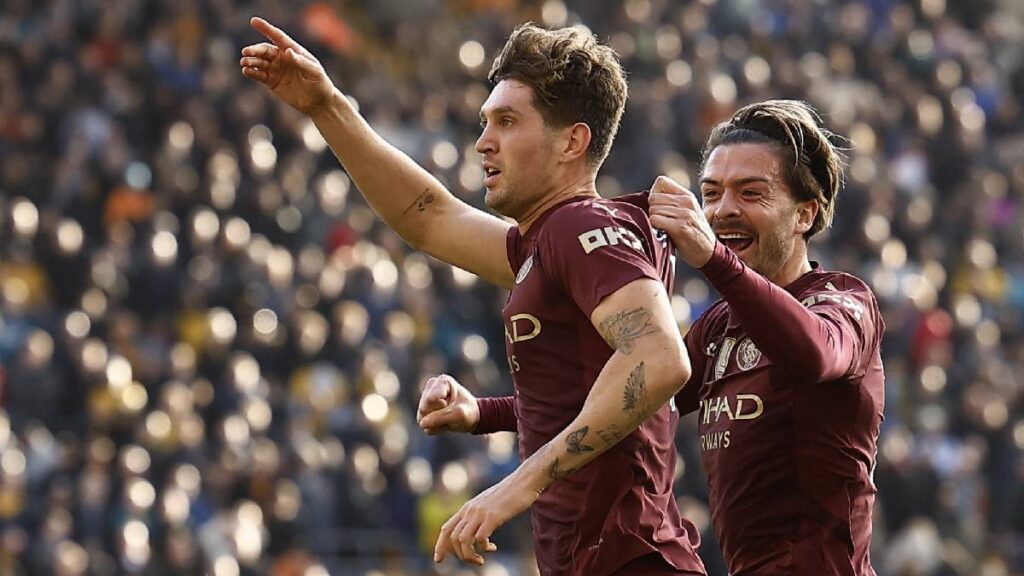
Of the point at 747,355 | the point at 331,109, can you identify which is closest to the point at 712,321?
the point at 747,355

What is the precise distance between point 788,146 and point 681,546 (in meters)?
1.40

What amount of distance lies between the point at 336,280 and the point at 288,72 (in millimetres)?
10874

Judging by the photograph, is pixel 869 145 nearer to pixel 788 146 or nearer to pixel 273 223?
pixel 273 223

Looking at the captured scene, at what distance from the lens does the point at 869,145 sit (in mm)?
22062

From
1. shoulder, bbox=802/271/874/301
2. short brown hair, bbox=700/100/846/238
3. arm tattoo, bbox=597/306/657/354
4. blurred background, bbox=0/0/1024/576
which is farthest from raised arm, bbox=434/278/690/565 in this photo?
blurred background, bbox=0/0/1024/576

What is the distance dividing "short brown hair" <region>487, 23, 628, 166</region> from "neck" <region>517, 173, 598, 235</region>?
0.06 metres

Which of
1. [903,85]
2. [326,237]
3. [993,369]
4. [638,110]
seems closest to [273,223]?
[326,237]

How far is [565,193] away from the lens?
5891 millimetres

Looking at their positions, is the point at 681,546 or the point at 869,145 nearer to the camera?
the point at 681,546

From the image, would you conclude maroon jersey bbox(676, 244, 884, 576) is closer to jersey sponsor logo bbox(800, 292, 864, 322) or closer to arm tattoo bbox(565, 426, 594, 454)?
jersey sponsor logo bbox(800, 292, 864, 322)

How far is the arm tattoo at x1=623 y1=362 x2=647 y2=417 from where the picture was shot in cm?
523

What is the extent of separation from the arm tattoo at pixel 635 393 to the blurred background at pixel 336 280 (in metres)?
9.15

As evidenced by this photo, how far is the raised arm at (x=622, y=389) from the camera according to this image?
5227mm

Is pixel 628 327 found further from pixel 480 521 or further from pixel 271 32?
pixel 271 32
